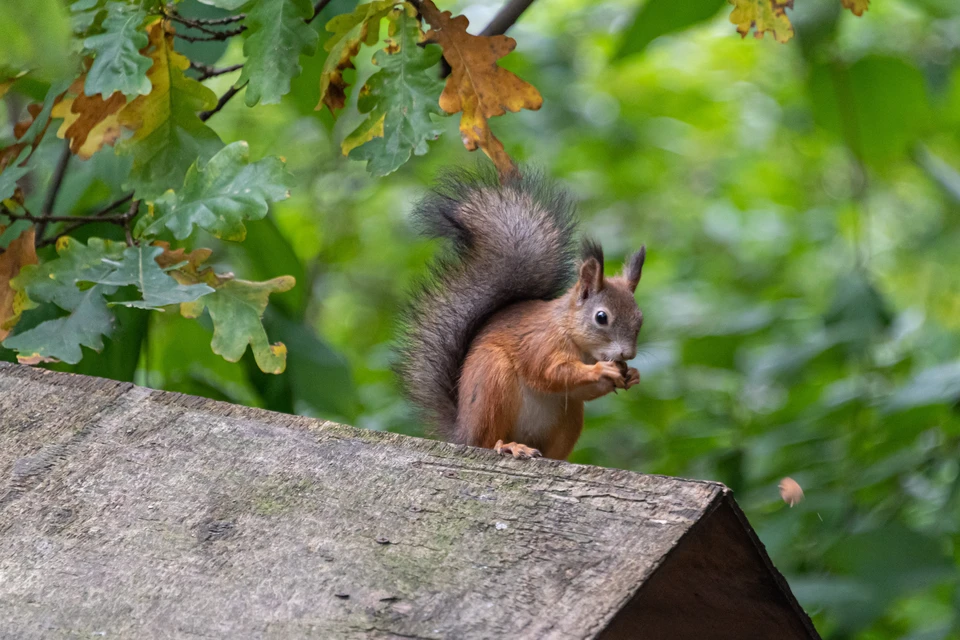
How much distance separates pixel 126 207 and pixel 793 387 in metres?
1.98

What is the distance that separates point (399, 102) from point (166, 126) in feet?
1.25

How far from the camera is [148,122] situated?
5.54ft

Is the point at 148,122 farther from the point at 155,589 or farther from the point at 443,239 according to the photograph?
the point at 155,589

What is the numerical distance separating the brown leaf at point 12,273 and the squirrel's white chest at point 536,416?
0.77 meters

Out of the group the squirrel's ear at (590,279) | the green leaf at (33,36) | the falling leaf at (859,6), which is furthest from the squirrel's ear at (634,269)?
the green leaf at (33,36)

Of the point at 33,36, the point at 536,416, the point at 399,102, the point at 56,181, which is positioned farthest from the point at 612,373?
the point at 33,36

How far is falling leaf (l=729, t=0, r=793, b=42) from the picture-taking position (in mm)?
1709

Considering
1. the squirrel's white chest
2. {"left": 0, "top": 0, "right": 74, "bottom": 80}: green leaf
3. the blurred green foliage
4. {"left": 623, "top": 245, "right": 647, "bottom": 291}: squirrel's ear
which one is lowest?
the blurred green foliage

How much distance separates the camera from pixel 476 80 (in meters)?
1.63

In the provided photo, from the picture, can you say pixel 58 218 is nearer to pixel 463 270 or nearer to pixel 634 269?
pixel 463 270

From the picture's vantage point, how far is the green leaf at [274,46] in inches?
60.9

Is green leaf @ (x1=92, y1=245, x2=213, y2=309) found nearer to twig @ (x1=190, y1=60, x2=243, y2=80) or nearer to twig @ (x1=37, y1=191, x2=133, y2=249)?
twig @ (x1=37, y1=191, x2=133, y2=249)

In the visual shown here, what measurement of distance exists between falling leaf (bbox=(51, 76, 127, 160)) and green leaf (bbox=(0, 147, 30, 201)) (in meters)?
0.07

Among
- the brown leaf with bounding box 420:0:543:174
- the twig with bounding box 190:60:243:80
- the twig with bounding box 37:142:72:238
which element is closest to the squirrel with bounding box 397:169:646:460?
the brown leaf with bounding box 420:0:543:174
